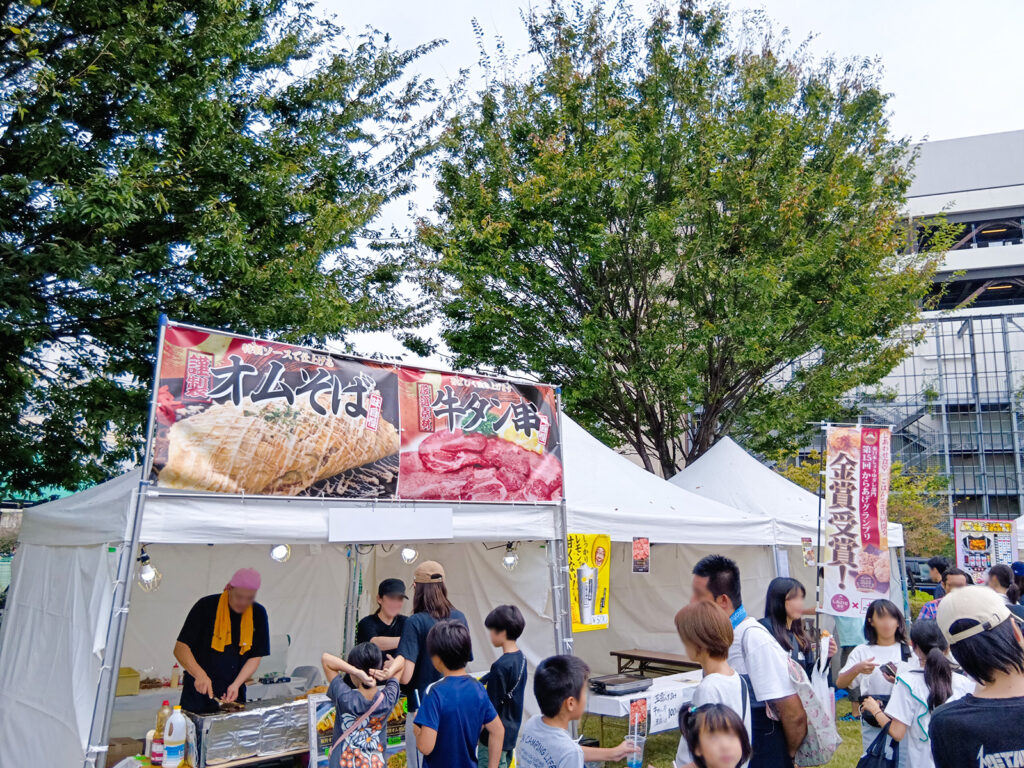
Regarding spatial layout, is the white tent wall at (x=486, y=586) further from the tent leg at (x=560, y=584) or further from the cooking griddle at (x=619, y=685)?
the cooking griddle at (x=619, y=685)

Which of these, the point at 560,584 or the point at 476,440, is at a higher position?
the point at 476,440

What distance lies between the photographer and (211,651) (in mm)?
5086

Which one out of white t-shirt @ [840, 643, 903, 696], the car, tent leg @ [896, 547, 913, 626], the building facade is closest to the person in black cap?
white t-shirt @ [840, 643, 903, 696]

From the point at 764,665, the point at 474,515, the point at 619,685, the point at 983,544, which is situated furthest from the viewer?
the point at 983,544

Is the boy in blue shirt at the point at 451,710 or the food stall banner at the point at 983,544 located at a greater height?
the food stall banner at the point at 983,544

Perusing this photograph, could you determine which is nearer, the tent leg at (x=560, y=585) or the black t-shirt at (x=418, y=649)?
the black t-shirt at (x=418, y=649)

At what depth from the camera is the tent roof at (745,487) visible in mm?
8898

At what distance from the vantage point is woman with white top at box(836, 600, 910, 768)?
13.3 feet

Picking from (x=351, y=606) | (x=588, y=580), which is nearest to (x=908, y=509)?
(x=588, y=580)

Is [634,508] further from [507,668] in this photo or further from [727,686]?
[727,686]

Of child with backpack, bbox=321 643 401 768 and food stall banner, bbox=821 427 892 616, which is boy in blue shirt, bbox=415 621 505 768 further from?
food stall banner, bbox=821 427 892 616

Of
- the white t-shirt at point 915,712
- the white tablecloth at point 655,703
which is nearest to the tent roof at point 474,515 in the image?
the white tablecloth at point 655,703

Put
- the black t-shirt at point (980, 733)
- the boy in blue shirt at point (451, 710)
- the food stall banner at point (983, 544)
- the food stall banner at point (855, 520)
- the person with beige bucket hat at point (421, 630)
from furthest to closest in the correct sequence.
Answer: the food stall banner at point (983, 544)
the food stall banner at point (855, 520)
the person with beige bucket hat at point (421, 630)
the boy in blue shirt at point (451, 710)
the black t-shirt at point (980, 733)

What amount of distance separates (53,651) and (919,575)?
2208 centimetres
